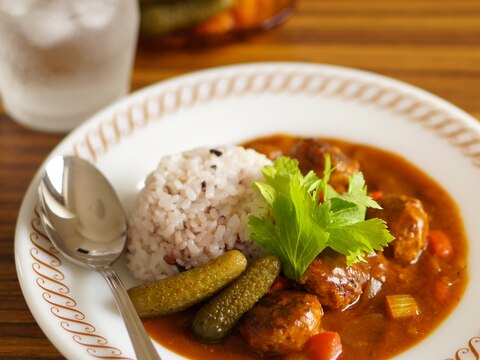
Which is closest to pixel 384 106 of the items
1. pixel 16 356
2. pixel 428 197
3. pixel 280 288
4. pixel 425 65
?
pixel 428 197

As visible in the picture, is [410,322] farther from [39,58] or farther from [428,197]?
[39,58]

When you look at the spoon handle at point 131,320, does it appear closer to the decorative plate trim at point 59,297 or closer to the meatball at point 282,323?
the decorative plate trim at point 59,297

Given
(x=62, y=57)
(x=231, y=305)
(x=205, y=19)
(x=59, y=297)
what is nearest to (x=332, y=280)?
(x=231, y=305)

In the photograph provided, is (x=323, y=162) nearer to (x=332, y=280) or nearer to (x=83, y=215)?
(x=332, y=280)

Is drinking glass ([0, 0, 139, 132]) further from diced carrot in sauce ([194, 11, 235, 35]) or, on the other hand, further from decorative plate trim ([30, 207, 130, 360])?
decorative plate trim ([30, 207, 130, 360])

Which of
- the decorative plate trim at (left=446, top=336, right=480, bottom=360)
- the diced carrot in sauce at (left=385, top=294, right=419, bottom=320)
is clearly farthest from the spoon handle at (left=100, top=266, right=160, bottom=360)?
the decorative plate trim at (left=446, top=336, right=480, bottom=360)

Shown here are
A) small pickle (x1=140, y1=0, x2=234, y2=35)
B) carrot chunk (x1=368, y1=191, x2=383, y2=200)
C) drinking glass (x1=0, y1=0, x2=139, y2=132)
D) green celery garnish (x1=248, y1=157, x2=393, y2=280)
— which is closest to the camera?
green celery garnish (x1=248, y1=157, x2=393, y2=280)
